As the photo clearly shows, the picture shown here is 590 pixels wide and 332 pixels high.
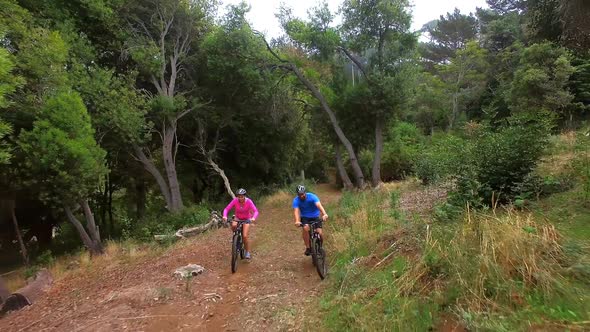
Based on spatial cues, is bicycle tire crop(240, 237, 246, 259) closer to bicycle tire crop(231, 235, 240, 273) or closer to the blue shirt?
bicycle tire crop(231, 235, 240, 273)

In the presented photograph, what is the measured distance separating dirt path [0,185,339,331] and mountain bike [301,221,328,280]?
0.72 ft

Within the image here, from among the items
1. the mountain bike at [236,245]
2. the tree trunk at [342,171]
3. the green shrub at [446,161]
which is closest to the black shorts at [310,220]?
the mountain bike at [236,245]

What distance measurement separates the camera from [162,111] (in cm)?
1662

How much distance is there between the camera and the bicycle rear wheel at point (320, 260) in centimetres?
697

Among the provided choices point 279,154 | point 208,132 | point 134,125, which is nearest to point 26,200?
point 134,125

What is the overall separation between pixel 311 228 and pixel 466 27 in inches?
1987

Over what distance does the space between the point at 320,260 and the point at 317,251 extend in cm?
18

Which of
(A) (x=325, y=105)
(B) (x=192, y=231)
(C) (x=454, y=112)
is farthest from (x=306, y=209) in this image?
(C) (x=454, y=112)

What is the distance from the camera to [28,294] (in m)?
9.45

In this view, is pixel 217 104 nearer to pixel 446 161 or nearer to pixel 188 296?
pixel 446 161

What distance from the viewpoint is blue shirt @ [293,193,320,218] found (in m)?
7.37

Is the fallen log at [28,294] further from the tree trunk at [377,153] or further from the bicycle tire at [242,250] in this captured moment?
the tree trunk at [377,153]

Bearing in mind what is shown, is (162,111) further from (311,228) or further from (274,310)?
(274,310)

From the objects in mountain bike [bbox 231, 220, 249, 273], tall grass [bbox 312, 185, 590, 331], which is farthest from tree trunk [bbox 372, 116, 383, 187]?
tall grass [bbox 312, 185, 590, 331]
